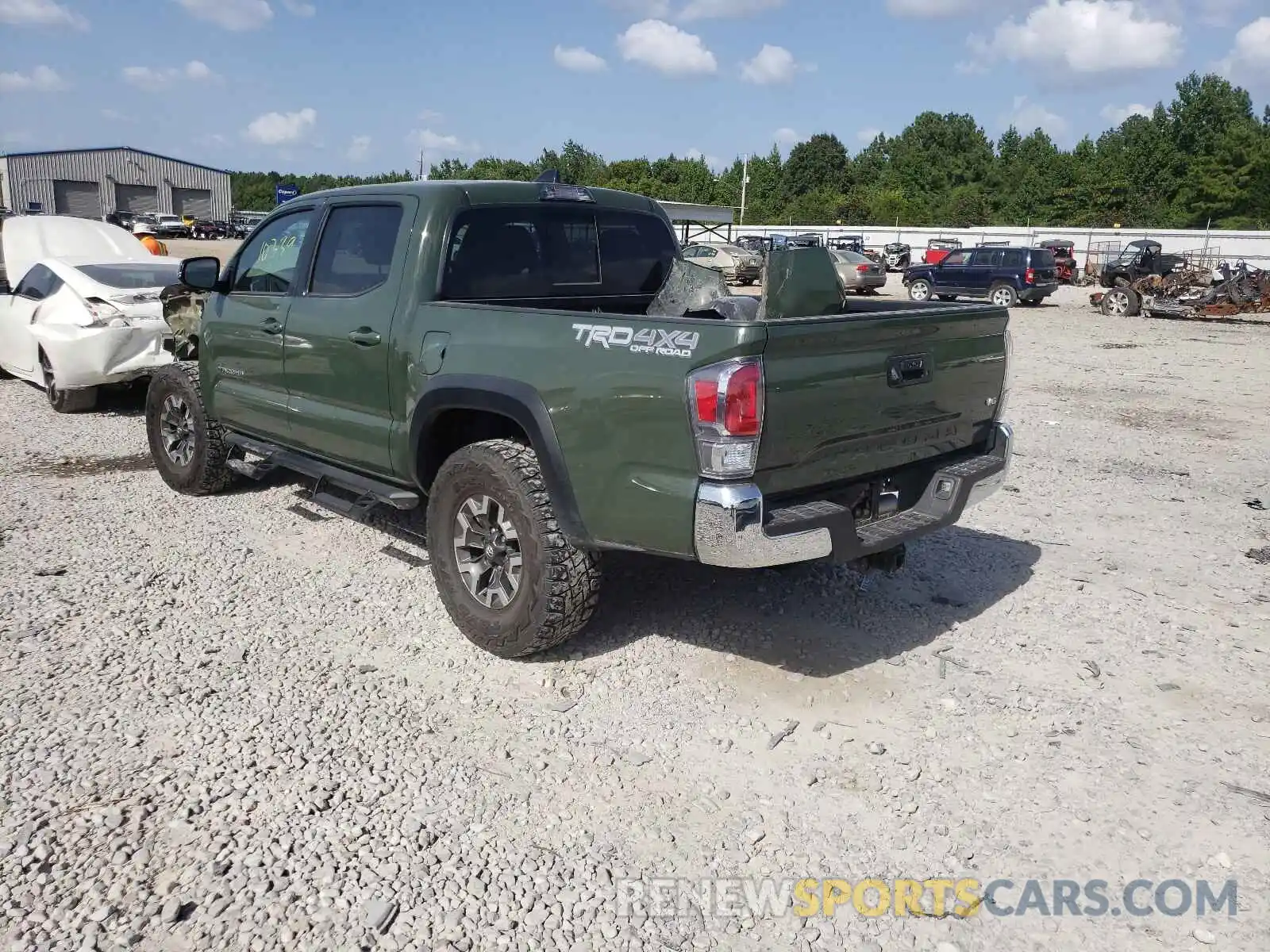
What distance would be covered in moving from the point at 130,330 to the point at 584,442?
21.3 feet

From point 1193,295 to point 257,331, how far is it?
23523 millimetres

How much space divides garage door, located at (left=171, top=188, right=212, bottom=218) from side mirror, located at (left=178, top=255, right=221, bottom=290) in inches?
3084

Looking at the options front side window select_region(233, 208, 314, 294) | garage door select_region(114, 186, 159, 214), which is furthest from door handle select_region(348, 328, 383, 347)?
garage door select_region(114, 186, 159, 214)

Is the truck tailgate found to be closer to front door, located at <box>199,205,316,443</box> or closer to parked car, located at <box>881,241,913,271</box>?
front door, located at <box>199,205,316,443</box>

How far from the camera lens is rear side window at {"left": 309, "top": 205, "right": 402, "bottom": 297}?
15.3ft

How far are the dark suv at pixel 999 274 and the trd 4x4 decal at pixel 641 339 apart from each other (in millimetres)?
23446

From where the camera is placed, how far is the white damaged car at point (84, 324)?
8.55 metres

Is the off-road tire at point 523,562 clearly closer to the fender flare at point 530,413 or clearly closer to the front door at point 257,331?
the fender flare at point 530,413

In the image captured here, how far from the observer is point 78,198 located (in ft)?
227

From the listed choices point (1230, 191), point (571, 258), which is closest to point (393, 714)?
point (571, 258)

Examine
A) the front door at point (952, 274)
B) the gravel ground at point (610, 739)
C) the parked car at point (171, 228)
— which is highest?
the parked car at point (171, 228)

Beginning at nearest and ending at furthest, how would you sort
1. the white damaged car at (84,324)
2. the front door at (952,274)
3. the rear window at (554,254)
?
the rear window at (554,254) → the white damaged car at (84,324) → the front door at (952,274)

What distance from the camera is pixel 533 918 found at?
2658mm

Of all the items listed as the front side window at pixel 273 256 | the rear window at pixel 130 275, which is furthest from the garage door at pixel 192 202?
the front side window at pixel 273 256
